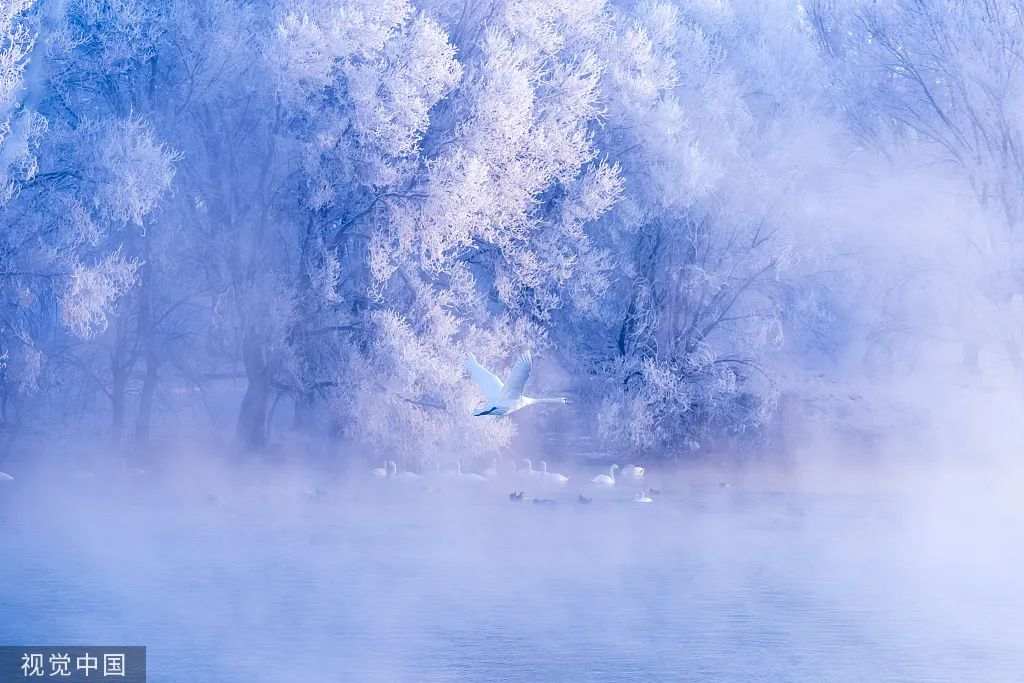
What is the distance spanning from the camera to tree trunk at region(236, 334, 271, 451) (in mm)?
26281

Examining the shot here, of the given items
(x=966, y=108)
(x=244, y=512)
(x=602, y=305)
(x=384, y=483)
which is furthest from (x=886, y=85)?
(x=244, y=512)

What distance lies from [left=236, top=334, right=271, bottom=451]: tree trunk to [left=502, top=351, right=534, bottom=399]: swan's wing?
7.68m

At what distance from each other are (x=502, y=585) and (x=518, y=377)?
7.28ft

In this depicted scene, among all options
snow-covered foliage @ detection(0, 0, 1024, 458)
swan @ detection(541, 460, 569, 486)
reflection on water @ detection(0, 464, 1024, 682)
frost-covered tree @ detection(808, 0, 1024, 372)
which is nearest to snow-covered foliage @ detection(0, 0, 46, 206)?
snow-covered foliage @ detection(0, 0, 1024, 458)

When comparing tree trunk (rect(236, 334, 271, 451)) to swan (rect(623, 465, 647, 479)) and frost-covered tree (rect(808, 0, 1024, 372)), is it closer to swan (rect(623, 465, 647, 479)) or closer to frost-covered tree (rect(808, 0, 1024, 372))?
swan (rect(623, 465, 647, 479))

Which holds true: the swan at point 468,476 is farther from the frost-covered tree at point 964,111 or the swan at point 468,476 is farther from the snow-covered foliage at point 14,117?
the frost-covered tree at point 964,111

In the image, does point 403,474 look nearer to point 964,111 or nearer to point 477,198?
point 477,198

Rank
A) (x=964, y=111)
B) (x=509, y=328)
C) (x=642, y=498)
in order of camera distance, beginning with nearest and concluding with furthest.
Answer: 1. (x=642, y=498)
2. (x=509, y=328)
3. (x=964, y=111)

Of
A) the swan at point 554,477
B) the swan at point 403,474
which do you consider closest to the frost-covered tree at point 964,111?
the swan at point 554,477

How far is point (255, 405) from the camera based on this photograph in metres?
26.8

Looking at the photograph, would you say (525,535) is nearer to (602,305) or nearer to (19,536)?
(19,536)

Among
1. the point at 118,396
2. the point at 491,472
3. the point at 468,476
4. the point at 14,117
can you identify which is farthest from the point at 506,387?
the point at 118,396

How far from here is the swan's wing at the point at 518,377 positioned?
18.1 meters

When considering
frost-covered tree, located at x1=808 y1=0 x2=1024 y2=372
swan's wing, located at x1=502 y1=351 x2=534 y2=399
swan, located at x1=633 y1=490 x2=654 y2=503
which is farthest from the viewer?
frost-covered tree, located at x1=808 y1=0 x2=1024 y2=372
